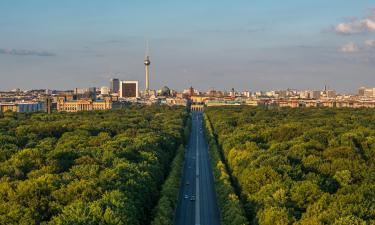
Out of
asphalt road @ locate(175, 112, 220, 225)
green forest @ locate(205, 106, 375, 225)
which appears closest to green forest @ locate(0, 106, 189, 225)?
asphalt road @ locate(175, 112, 220, 225)

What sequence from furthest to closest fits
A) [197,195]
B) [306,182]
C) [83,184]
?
[197,195] → [306,182] → [83,184]

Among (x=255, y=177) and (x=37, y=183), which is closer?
(x=37, y=183)

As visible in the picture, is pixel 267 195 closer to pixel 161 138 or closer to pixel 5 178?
pixel 5 178

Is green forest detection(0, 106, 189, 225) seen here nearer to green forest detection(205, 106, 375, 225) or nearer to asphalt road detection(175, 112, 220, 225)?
asphalt road detection(175, 112, 220, 225)

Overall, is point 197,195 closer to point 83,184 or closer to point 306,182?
point 306,182

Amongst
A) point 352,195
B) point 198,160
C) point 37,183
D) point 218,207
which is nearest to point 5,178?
point 37,183

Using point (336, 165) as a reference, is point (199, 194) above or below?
below

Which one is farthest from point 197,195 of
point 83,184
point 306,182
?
point 83,184

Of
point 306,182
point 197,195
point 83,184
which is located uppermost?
point 83,184

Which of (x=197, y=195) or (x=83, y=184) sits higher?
(x=83, y=184)
